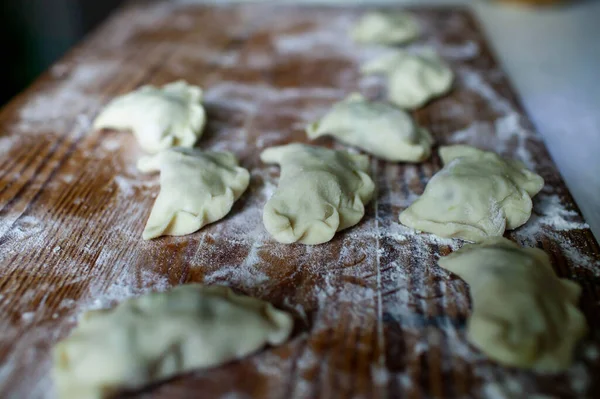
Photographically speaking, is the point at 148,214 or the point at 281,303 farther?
the point at 148,214

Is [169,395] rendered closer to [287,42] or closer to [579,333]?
[579,333]

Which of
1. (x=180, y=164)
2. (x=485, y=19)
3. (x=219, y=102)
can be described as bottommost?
(x=485, y=19)

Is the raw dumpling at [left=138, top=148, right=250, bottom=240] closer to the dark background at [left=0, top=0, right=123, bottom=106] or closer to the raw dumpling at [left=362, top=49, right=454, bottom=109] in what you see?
the raw dumpling at [left=362, top=49, right=454, bottom=109]

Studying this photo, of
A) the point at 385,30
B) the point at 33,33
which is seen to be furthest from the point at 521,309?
the point at 33,33

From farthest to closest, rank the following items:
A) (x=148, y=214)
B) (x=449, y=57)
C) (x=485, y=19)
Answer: (x=485, y=19), (x=449, y=57), (x=148, y=214)

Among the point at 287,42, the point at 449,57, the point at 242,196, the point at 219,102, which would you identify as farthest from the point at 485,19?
the point at 242,196

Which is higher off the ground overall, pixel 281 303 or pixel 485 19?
pixel 281 303
